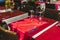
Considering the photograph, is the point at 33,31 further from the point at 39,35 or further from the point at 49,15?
the point at 49,15

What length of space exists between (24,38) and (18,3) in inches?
121

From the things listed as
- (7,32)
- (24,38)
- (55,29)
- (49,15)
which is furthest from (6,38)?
(49,15)

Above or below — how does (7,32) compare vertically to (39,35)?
above

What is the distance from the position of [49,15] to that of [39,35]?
118 cm

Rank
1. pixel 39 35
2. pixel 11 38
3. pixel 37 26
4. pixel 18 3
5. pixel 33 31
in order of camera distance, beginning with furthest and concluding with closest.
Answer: pixel 18 3, pixel 37 26, pixel 33 31, pixel 39 35, pixel 11 38

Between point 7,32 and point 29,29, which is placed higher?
point 7,32

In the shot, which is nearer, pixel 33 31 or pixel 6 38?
pixel 6 38

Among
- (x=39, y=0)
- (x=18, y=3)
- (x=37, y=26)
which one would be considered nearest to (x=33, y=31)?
(x=37, y=26)

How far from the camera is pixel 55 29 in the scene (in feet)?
5.40

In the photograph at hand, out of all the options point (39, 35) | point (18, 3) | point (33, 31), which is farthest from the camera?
point (18, 3)

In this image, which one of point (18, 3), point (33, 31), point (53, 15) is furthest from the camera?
point (18, 3)

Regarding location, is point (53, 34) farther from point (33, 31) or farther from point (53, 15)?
point (53, 15)

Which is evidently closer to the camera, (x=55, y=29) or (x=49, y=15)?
(x=55, y=29)

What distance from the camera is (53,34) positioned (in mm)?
1481
